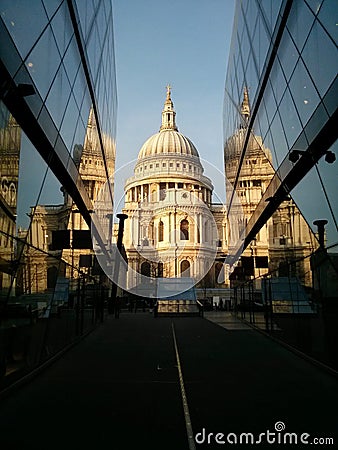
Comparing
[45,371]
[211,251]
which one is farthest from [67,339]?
[211,251]

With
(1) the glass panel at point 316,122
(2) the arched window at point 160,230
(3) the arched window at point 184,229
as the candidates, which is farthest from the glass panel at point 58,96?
(2) the arched window at point 160,230

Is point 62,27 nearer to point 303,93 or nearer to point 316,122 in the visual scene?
point 303,93

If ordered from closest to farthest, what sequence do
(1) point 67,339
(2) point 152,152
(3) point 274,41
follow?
(1) point 67,339 → (3) point 274,41 → (2) point 152,152

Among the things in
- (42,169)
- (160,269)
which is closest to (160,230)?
(160,269)

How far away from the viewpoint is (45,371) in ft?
24.5

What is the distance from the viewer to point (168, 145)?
106 metres

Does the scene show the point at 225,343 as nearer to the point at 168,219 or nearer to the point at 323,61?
the point at 323,61

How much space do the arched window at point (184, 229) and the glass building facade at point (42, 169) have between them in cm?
6376

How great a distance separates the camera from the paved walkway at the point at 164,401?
166 inches

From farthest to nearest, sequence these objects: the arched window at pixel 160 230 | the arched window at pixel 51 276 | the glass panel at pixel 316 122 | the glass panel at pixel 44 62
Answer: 1. the arched window at pixel 160 230
2. the arched window at pixel 51 276
3. the glass panel at pixel 316 122
4. the glass panel at pixel 44 62

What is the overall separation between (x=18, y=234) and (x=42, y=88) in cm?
328

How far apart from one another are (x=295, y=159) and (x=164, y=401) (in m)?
7.81

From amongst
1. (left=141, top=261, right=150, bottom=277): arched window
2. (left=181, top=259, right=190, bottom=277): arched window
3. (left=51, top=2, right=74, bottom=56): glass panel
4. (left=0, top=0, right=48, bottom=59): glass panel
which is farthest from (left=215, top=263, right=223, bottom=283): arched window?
(left=0, top=0, right=48, bottom=59): glass panel

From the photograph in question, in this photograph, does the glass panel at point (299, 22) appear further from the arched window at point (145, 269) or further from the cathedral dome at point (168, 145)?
the cathedral dome at point (168, 145)
